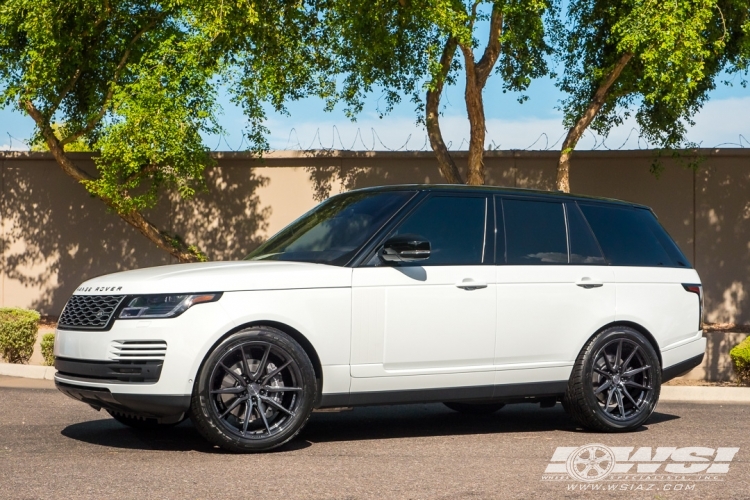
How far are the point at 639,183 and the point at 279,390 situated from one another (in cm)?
1204

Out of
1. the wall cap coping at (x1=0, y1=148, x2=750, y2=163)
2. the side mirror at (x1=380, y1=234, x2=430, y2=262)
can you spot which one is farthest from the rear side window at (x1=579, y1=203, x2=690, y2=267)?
the wall cap coping at (x1=0, y1=148, x2=750, y2=163)

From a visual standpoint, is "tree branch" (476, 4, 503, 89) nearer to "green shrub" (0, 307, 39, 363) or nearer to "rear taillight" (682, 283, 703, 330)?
"rear taillight" (682, 283, 703, 330)

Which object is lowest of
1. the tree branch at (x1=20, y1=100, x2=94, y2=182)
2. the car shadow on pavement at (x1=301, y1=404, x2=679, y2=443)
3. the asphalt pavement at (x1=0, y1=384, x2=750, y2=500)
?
the car shadow on pavement at (x1=301, y1=404, x2=679, y2=443)

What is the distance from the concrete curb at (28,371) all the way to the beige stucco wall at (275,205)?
19.7 feet

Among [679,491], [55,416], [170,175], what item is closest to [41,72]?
[170,175]

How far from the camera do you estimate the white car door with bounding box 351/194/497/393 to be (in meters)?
7.23

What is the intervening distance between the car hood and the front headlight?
4 cm

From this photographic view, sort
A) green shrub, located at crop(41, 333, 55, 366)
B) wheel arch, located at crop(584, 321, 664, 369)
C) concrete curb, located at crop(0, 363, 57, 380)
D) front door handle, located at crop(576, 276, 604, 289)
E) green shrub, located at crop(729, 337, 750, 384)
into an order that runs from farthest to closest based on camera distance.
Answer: green shrub, located at crop(41, 333, 55, 366) → concrete curb, located at crop(0, 363, 57, 380) → green shrub, located at crop(729, 337, 750, 384) → wheel arch, located at crop(584, 321, 664, 369) → front door handle, located at crop(576, 276, 604, 289)

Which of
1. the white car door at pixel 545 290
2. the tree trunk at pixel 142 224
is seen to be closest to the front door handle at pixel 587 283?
the white car door at pixel 545 290

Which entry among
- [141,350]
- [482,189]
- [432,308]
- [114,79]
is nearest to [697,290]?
[482,189]

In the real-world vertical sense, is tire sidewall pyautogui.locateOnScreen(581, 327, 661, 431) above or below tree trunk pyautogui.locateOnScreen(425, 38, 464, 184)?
below

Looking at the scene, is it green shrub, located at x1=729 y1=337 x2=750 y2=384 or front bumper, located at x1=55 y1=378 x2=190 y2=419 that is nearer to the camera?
A: front bumper, located at x1=55 y1=378 x2=190 y2=419

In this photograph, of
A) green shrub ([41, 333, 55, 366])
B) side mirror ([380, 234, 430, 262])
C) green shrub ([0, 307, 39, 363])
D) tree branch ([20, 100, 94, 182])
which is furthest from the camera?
tree branch ([20, 100, 94, 182])

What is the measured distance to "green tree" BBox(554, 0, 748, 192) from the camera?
42.1 feet
